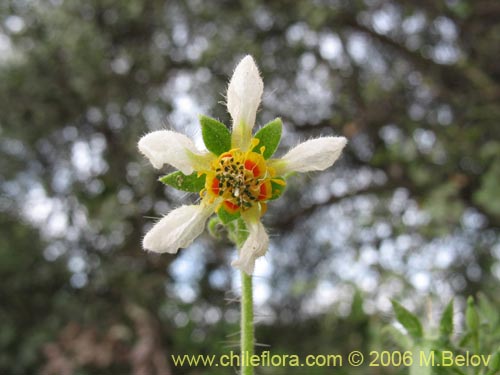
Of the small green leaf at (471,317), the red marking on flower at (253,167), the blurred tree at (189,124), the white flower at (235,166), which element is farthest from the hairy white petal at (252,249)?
the blurred tree at (189,124)

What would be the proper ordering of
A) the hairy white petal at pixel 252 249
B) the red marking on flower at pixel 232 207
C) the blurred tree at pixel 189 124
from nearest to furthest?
1. the hairy white petal at pixel 252 249
2. the red marking on flower at pixel 232 207
3. the blurred tree at pixel 189 124

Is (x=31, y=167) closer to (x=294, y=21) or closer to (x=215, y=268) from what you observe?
A: (x=215, y=268)

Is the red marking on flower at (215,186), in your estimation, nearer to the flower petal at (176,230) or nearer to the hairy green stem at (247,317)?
the flower petal at (176,230)

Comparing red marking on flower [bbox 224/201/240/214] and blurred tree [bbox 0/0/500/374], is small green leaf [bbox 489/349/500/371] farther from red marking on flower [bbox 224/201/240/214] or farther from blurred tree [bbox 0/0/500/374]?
blurred tree [bbox 0/0/500/374]

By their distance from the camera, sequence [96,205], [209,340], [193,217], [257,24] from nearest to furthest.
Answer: [193,217] < [209,340] < [96,205] < [257,24]

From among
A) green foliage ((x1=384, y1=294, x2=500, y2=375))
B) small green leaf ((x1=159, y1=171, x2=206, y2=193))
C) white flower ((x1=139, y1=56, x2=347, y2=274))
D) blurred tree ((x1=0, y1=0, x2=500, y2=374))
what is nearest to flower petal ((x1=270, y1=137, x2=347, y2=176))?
white flower ((x1=139, y1=56, x2=347, y2=274))

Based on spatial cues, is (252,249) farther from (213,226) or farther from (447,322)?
(447,322)

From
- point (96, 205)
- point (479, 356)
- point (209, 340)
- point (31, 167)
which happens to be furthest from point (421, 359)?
point (31, 167)

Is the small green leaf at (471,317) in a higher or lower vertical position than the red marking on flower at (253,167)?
lower
